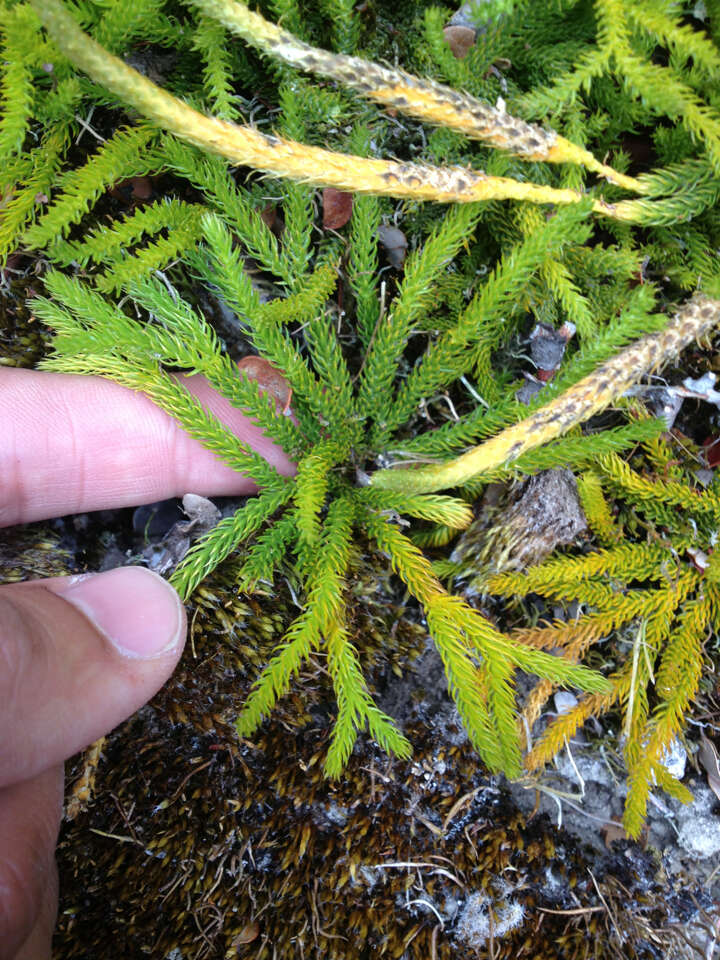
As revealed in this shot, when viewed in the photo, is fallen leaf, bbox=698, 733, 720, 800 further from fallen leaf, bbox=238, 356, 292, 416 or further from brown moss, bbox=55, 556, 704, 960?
fallen leaf, bbox=238, 356, 292, 416

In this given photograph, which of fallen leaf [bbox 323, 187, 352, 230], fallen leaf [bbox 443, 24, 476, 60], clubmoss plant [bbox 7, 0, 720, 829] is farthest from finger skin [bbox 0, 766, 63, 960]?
fallen leaf [bbox 443, 24, 476, 60]

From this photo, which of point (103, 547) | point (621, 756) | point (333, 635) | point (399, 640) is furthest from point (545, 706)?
point (103, 547)

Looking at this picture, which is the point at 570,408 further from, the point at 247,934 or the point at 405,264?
the point at 247,934

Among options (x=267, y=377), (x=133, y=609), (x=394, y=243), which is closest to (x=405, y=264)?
(x=394, y=243)

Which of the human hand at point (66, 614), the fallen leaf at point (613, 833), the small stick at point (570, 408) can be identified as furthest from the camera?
the fallen leaf at point (613, 833)

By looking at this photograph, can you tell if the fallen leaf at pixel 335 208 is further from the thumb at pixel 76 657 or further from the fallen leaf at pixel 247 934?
the fallen leaf at pixel 247 934

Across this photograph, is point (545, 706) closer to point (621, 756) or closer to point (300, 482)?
point (621, 756)

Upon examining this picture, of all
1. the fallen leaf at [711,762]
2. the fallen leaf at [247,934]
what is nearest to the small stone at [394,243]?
the fallen leaf at [711,762]
